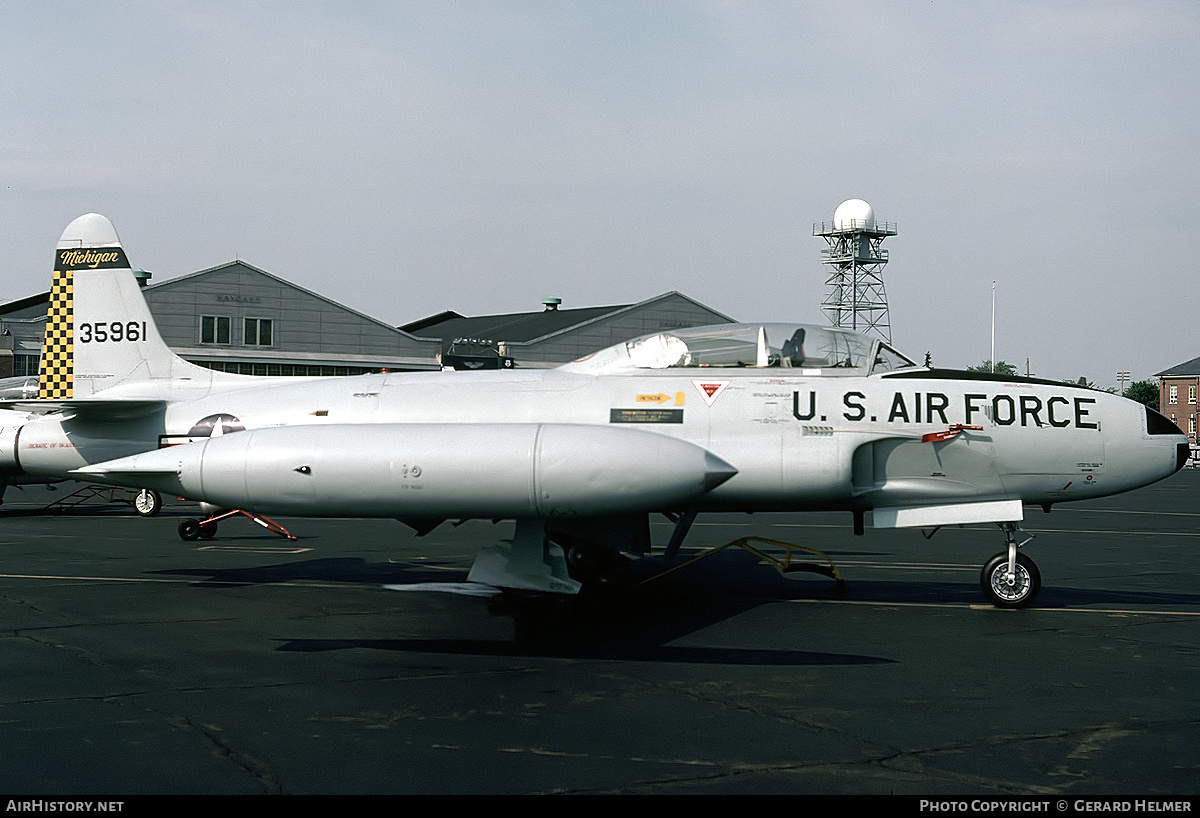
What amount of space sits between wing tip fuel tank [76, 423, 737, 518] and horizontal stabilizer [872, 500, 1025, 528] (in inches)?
93.9

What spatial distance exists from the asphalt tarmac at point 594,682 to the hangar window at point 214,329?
39198 millimetres

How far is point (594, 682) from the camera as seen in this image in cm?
754

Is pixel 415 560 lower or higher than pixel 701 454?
lower

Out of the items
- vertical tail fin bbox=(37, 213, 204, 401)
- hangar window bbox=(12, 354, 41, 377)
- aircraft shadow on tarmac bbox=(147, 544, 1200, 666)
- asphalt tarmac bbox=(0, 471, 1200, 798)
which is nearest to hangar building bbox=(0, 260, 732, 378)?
hangar window bbox=(12, 354, 41, 377)

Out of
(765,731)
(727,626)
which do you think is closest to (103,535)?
(727,626)

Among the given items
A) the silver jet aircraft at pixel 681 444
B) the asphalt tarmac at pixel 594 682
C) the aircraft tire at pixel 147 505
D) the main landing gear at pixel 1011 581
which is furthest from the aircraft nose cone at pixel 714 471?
the aircraft tire at pixel 147 505

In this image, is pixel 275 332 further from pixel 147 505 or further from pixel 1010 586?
pixel 1010 586

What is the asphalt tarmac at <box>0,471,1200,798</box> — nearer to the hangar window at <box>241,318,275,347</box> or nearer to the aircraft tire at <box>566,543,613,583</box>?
the aircraft tire at <box>566,543,613,583</box>

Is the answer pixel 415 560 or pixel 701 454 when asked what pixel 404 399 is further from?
pixel 415 560

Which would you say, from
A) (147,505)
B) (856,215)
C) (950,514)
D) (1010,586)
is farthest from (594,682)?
(856,215)

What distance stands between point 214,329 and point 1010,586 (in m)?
47.5

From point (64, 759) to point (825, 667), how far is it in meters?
5.17

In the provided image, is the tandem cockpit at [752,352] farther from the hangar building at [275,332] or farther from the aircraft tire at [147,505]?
the hangar building at [275,332]

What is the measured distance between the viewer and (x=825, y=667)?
804 cm
